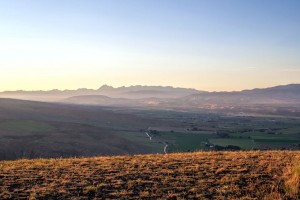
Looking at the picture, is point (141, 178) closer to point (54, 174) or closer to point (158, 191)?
point (158, 191)

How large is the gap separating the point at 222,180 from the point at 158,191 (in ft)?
11.8

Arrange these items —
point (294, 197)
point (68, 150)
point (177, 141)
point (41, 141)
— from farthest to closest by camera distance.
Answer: point (177, 141) → point (41, 141) → point (68, 150) → point (294, 197)

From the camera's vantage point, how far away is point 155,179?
18484mm

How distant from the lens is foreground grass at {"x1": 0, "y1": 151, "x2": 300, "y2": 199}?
1592 centimetres

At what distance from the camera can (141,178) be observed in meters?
18.7

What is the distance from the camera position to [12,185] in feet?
57.1

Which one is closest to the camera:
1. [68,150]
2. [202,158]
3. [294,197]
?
[294,197]

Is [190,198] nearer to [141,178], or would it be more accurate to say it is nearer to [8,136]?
[141,178]

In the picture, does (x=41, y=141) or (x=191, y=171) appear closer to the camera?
(x=191, y=171)

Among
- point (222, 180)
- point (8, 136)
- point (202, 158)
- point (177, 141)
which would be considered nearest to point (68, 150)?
point (8, 136)

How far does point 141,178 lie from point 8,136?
8724 centimetres

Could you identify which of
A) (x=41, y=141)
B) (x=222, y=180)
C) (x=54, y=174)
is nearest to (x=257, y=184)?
(x=222, y=180)

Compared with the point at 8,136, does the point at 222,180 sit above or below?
above

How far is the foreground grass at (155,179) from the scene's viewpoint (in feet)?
52.2
